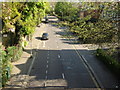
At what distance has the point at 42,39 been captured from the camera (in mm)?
40406

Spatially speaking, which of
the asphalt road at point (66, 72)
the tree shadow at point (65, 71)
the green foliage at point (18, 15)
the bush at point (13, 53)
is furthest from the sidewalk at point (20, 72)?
the green foliage at point (18, 15)

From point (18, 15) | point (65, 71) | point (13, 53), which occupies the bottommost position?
point (65, 71)

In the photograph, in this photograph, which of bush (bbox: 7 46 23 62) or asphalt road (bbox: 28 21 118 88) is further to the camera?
bush (bbox: 7 46 23 62)

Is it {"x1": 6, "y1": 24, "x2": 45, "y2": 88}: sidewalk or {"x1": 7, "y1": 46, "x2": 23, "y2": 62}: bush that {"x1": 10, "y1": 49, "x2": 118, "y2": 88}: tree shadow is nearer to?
{"x1": 6, "y1": 24, "x2": 45, "y2": 88}: sidewalk

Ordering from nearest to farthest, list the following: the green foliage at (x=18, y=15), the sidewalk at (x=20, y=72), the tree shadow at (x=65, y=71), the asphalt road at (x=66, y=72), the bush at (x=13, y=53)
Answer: the sidewalk at (x=20, y=72) → the asphalt road at (x=66, y=72) → the tree shadow at (x=65, y=71) → the green foliage at (x=18, y=15) → the bush at (x=13, y=53)

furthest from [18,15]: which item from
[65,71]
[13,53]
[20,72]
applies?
[65,71]

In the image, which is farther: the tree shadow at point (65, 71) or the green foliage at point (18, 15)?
the green foliage at point (18, 15)

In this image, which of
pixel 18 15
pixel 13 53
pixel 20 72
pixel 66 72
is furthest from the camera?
pixel 18 15

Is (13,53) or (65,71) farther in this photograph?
(13,53)

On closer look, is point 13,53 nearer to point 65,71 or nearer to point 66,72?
point 65,71

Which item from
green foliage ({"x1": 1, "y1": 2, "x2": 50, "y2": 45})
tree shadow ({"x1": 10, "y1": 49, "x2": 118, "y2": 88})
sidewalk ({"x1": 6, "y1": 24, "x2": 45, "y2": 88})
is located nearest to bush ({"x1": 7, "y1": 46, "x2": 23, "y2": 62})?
sidewalk ({"x1": 6, "y1": 24, "x2": 45, "y2": 88})

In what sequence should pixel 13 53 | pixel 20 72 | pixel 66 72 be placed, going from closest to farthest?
pixel 20 72, pixel 66 72, pixel 13 53

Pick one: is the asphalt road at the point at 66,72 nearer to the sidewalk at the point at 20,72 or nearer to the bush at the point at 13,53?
the sidewalk at the point at 20,72

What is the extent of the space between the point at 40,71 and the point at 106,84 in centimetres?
688
